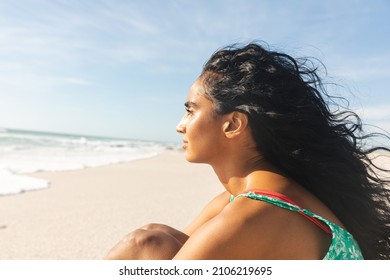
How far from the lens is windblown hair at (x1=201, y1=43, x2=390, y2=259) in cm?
178

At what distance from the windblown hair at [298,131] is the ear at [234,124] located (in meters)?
0.02

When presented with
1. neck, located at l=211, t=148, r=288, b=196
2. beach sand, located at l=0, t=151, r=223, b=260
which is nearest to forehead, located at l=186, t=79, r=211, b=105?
neck, located at l=211, t=148, r=288, b=196

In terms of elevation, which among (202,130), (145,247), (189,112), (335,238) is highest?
(189,112)

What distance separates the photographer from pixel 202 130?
1.85m

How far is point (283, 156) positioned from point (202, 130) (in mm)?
385

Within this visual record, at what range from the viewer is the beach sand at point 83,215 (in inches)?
196

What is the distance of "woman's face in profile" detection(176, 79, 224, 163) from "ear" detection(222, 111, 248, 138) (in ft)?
0.10

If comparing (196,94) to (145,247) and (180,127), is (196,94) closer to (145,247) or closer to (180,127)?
(180,127)

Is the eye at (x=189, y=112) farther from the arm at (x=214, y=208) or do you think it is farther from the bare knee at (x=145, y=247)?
the bare knee at (x=145, y=247)

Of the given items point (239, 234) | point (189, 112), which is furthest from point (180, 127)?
point (239, 234)

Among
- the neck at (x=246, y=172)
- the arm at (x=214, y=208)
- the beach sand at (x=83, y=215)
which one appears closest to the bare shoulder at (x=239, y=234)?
the neck at (x=246, y=172)
